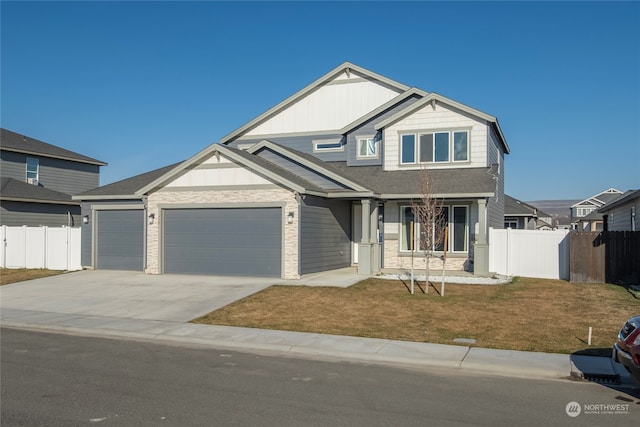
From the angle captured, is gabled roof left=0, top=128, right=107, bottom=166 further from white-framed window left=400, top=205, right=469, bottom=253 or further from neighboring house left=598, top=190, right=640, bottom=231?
neighboring house left=598, top=190, right=640, bottom=231

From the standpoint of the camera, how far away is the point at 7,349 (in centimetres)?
1043

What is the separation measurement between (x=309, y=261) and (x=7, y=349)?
11096 millimetres

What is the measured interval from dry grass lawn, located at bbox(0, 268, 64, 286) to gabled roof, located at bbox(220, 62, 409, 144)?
1073cm

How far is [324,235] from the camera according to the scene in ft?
70.0

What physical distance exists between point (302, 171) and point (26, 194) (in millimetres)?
16740

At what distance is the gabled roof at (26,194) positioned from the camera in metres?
29.1

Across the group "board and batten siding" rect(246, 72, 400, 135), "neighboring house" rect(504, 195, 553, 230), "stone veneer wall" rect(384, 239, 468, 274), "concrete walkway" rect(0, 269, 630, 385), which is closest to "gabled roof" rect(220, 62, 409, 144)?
"board and batten siding" rect(246, 72, 400, 135)

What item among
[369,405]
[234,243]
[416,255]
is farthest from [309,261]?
[369,405]

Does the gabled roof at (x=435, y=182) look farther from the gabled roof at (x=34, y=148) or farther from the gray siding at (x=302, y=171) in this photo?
the gabled roof at (x=34, y=148)

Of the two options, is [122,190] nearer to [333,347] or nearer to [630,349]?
[333,347]

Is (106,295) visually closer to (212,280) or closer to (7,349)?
(212,280)

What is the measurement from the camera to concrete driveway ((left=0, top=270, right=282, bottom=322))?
14.9 metres

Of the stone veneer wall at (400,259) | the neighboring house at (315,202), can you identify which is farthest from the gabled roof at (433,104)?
the stone veneer wall at (400,259)

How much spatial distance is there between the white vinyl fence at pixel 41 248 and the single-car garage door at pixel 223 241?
541 cm
